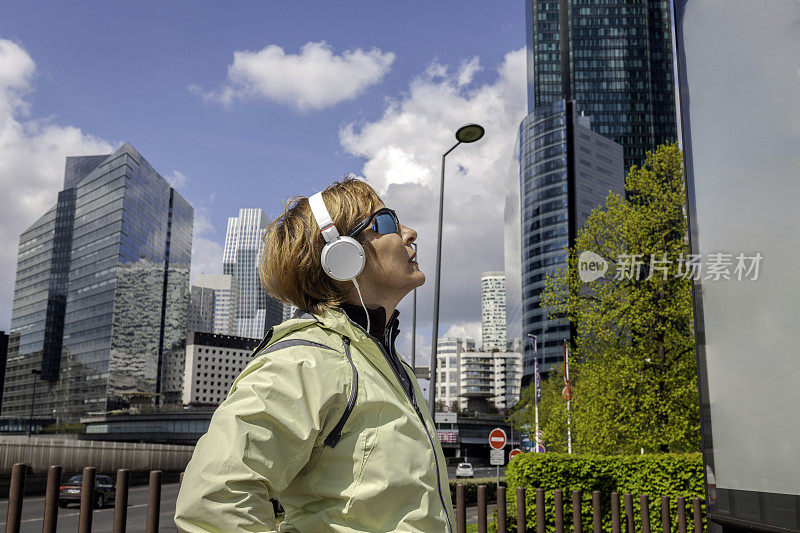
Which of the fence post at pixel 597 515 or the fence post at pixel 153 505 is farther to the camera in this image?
the fence post at pixel 597 515

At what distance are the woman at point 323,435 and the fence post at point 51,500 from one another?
1085 mm

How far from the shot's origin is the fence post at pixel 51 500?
6.98ft

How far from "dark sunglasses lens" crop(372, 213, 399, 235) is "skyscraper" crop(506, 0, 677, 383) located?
367 feet

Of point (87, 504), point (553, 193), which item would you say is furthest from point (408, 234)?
point (553, 193)

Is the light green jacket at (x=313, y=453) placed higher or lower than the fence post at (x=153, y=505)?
higher

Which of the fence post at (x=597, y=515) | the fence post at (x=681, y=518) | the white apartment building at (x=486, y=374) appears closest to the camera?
the fence post at (x=597, y=515)

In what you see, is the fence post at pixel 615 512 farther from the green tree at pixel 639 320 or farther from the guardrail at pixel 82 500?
the green tree at pixel 639 320

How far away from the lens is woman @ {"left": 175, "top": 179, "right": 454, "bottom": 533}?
130 cm

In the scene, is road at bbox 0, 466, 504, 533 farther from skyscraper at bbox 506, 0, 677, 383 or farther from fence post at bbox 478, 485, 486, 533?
skyscraper at bbox 506, 0, 677, 383

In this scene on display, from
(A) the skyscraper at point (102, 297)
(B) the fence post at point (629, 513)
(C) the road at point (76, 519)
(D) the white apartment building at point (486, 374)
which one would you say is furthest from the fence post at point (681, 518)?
(D) the white apartment building at point (486, 374)

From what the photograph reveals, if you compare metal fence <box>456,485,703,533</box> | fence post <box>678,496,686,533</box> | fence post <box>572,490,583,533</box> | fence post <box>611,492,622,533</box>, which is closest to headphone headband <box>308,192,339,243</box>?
metal fence <box>456,485,703,533</box>

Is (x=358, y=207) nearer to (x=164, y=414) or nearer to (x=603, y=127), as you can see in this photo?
(x=164, y=414)

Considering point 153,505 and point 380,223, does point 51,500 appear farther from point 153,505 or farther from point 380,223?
point 380,223

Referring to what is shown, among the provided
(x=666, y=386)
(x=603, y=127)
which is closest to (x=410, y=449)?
(x=666, y=386)
